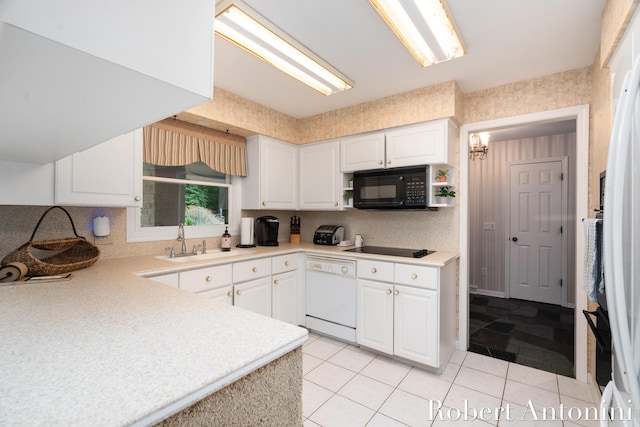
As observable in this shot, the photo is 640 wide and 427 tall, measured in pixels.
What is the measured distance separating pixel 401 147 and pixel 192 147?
6.31 ft

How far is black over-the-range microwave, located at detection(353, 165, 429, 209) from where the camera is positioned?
2559 millimetres

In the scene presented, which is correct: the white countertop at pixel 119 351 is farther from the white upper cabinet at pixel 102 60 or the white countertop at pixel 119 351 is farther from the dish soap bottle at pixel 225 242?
the dish soap bottle at pixel 225 242

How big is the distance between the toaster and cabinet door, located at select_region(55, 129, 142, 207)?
5.98ft

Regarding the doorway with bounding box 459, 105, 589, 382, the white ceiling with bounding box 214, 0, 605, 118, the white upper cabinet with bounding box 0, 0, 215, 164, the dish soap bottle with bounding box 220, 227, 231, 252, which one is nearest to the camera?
the white upper cabinet with bounding box 0, 0, 215, 164

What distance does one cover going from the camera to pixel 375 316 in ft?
8.28

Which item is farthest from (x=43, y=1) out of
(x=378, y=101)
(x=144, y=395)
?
(x=378, y=101)

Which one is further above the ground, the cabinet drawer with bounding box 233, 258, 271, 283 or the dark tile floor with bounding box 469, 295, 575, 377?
the cabinet drawer with bounding box 233, 258, 271, 283

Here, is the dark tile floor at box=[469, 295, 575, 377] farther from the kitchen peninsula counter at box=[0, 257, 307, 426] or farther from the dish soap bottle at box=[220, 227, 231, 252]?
the kitchen peninsula counter at box=[0, 257, 307, 426]

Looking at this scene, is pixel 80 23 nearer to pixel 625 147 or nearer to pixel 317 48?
pixel 625 147

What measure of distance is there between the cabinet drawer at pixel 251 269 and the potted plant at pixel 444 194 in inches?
65.2

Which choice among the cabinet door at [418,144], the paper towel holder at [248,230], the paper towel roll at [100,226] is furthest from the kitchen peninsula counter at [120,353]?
the cabinet door at [418,144]

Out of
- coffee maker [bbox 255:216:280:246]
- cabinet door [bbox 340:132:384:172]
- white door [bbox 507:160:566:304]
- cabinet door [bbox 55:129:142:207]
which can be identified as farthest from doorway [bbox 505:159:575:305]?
cabinet door [bbox 55:129:142:207]

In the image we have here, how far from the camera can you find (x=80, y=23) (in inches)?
16.7

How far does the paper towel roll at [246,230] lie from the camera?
304cm
